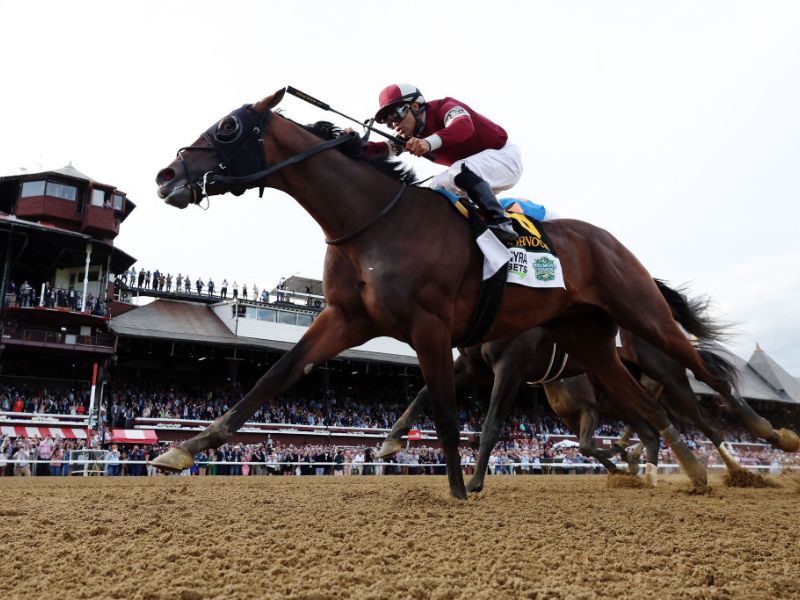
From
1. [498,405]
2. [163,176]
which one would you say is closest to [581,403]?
[498,405]

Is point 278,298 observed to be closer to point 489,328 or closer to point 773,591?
point 489,328

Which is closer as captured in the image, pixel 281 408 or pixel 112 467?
pixel 112 467

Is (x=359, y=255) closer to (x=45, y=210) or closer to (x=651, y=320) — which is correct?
(x=651, y=320)

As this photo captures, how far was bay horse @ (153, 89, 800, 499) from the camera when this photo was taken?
4836 mm

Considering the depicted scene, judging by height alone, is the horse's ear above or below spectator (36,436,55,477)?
above

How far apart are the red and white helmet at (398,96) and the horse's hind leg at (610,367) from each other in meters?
2.60

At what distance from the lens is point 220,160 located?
5074 mm

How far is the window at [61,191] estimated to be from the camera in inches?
1375

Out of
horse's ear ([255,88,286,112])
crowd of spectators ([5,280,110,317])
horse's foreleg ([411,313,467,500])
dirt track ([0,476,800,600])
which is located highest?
crowd of spectators ([5,280,110,317])

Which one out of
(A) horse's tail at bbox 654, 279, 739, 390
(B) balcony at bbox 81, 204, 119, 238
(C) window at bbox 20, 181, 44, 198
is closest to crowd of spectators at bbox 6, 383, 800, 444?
(B) balcony at bbox 81, 204, 119, 238

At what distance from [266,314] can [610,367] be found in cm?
2912

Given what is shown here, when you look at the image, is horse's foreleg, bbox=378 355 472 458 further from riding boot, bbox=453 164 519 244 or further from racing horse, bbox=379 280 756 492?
riding boot, bbox=453 164 519 244

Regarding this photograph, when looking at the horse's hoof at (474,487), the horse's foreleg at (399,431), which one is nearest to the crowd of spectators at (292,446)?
the horse's foreleg at (399,431)

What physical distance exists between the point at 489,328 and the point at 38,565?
12.2 feet
